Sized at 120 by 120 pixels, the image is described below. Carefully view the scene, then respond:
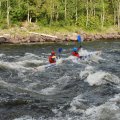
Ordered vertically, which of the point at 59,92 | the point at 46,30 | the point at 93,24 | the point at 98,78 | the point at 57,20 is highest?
the point at 57,20

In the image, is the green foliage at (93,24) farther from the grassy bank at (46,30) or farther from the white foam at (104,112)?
the white foam at (104,112)

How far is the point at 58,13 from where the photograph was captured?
70.2 metres

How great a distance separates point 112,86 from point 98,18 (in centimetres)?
5447

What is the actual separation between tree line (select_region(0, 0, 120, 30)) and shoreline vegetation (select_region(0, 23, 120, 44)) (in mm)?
2787

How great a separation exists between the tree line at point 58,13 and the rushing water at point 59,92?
121 ft

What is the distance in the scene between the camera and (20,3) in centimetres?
6762

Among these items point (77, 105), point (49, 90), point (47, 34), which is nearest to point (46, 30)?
point (47, 34)

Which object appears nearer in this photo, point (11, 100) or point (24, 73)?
point (11, 100)

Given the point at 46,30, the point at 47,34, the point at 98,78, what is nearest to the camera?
the point at 98,78

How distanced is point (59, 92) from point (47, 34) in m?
39.7

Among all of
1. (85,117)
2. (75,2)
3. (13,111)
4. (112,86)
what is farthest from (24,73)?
(75,2)

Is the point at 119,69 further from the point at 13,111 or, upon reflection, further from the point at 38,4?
the point at 38,4

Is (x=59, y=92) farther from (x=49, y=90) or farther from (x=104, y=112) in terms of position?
Answer: (x=104, y=112)

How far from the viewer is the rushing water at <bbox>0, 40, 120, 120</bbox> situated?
53.2 feet
